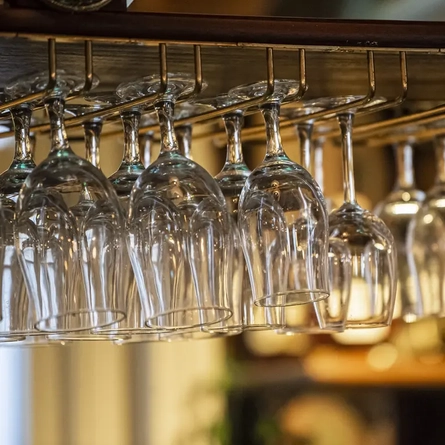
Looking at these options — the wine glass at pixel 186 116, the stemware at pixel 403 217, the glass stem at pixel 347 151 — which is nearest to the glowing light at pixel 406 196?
the stemware at pixel 403 217

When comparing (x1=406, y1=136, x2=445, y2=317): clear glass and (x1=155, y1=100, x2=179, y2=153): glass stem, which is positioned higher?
(x1=155, y1=100, x2=179, y2=153): glass stem

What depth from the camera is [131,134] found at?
0.92m

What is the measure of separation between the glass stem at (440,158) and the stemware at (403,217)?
7cm

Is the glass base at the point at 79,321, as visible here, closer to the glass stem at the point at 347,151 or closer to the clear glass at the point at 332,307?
the clear glass at the point at 332,307

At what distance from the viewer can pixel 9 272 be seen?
854mm

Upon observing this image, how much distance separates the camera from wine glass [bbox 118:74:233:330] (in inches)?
31.6

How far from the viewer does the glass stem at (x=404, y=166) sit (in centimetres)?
126

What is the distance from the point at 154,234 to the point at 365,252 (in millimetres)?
296

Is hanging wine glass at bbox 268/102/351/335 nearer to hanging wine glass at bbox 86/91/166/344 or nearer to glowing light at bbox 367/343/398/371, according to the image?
hanging wine glass at bbox 86/91/166/344

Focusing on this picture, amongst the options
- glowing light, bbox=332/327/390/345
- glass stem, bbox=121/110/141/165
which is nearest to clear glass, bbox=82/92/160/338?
glass stem, bbox=121/110/141/165

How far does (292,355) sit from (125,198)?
1335 millimetres

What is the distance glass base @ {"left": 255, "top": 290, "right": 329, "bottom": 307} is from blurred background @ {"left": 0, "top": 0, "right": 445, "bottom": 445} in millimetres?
937

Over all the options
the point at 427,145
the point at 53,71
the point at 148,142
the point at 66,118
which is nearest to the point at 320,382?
the point at 427,145

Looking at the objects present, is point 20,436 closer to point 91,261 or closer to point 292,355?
point 292,355
